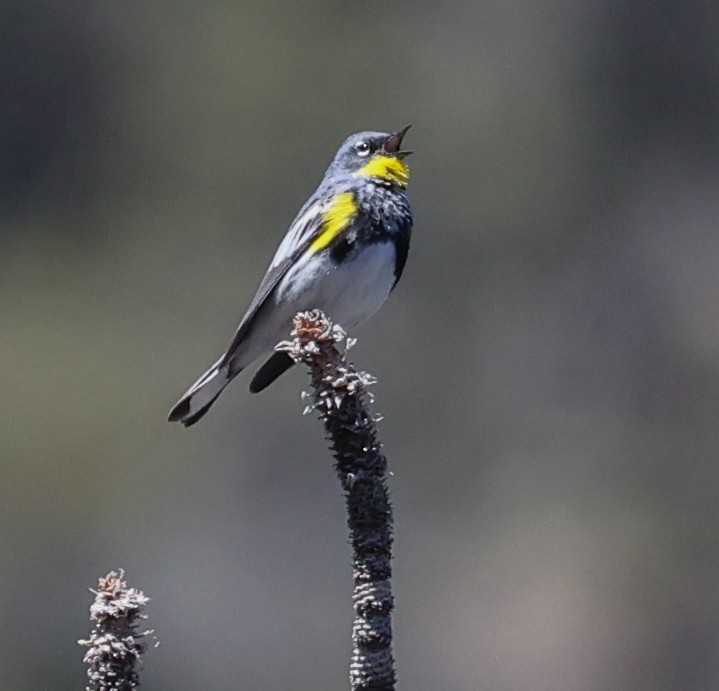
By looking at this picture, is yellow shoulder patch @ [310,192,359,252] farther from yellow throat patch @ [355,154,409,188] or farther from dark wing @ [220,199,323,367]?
yellow throat patch @ [355,154,409,188]

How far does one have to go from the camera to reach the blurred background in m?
11.6

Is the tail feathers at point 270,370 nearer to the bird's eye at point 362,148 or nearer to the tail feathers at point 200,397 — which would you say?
the tail feathers at point 200,397

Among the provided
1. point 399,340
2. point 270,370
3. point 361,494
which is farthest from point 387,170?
point 399,340

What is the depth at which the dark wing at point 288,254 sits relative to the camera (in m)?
4.45

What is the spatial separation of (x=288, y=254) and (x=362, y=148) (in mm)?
563

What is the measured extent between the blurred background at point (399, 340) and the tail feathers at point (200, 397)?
5.86 meters

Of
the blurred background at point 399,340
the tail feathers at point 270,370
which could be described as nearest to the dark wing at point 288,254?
the tail feathers at point 270,370

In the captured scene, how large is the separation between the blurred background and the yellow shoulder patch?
6.12m

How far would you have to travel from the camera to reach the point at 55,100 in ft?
52.6

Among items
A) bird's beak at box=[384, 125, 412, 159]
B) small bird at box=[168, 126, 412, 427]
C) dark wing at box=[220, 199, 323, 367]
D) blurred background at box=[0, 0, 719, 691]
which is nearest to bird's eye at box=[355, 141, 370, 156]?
bird's beak at box=[384, 125, 412, 159]

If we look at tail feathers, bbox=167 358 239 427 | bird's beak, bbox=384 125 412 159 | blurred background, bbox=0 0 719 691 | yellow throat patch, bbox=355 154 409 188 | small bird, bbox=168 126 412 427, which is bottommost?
tail feathers, bbox=167 358 239 427

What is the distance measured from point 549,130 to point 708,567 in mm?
5875

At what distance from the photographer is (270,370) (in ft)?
14.5

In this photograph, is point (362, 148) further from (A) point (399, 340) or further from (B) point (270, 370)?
(A) point (399, 340)
